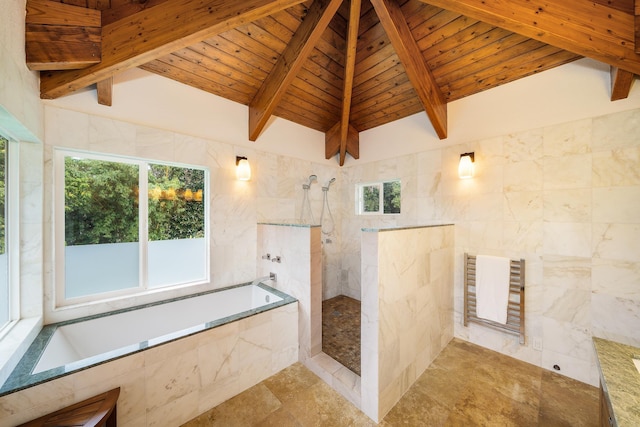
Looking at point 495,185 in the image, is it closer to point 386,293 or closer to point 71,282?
point 386,293

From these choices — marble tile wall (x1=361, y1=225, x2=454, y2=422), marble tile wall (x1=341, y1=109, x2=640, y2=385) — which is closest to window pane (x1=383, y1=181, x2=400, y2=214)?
marble tile wall (x1=341, y1=109, x2=640, y2=385)

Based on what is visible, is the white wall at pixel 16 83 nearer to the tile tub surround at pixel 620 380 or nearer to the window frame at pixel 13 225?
the window frame at pixel 13 225

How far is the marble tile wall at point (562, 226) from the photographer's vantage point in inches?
69.6

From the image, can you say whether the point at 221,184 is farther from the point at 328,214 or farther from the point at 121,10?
the point at 328,214

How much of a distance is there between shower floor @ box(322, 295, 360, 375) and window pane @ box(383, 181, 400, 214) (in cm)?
150

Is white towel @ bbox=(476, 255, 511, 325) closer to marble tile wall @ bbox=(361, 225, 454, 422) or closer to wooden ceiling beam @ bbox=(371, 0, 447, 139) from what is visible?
marble tile wall @ bbox=(361, 225, 454, 422)

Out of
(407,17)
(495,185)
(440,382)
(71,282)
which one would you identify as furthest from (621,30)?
(71,282)

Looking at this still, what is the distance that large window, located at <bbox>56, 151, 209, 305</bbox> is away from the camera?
1893 mm

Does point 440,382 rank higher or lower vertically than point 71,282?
lower

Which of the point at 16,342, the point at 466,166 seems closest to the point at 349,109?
the point at 466,166

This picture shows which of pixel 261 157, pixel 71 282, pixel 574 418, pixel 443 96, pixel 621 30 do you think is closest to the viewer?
pixel 621 30

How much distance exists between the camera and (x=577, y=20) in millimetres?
1465

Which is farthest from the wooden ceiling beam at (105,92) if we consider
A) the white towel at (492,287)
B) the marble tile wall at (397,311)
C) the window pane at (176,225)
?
the white towel at (492,287)

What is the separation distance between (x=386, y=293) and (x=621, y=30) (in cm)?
232
